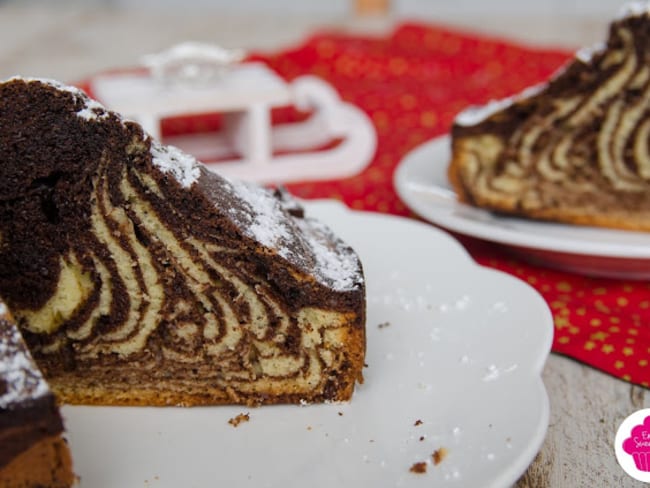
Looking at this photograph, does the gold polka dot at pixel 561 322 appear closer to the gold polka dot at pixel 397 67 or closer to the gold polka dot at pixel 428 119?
the gold polka dot at pixel 428 119

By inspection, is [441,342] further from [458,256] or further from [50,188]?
[50,188]

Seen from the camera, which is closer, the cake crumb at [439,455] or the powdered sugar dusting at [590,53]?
the cake crumb at [439,455]

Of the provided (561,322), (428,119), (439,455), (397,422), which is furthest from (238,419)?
(428,119)

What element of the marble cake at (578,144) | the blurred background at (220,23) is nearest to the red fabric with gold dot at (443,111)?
the marble cake at (578,144)

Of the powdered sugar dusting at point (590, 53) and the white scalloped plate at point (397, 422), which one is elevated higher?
the powdered sugar dusting at point (590, 53)

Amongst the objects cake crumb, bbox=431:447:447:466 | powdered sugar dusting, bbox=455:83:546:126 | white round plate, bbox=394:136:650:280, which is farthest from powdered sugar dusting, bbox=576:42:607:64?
cake crumb, bbox=431:447:447:466

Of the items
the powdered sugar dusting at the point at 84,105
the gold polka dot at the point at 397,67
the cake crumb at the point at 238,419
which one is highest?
the powdered sugar dusting at the point at 84,105

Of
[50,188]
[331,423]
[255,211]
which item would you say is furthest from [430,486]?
[50,188]
